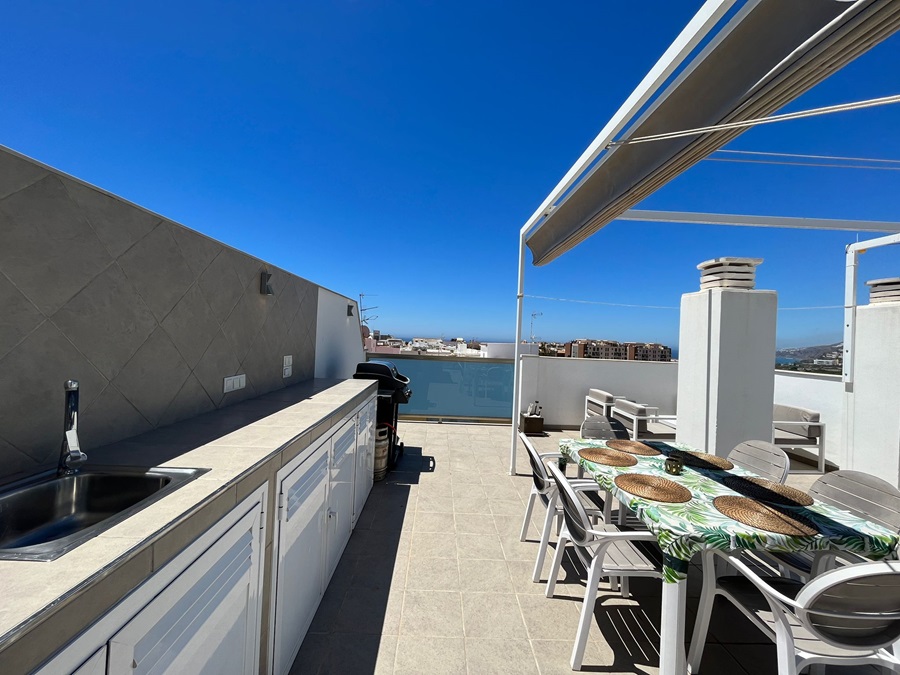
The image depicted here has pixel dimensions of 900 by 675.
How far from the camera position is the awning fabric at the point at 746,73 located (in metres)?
1.09

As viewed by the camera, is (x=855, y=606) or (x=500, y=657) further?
(x=500, y=657)

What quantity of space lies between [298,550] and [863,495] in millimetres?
2816

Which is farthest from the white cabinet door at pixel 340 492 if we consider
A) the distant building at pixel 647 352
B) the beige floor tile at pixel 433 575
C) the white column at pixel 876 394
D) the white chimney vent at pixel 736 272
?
the distant building at pixel 647 352

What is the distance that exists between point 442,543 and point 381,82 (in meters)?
5.66

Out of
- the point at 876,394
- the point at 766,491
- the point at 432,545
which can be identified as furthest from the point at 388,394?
the point at 876,394

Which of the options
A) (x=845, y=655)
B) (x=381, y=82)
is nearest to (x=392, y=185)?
(x=381, y=82)

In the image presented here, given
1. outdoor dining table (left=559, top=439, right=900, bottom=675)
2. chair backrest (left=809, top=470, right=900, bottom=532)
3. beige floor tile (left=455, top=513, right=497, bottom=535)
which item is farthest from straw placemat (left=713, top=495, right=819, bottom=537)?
beige floor tile (left=455, top=513, right=497, bottom=535)

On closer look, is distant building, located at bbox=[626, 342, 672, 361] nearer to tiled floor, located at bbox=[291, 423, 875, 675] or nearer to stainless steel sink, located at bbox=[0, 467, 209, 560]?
tiled floor, located at bbox=[291, 423, 875, 675]

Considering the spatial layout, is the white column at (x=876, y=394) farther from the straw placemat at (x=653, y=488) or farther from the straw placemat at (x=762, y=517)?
the straw placemat at (x=653, y=488)

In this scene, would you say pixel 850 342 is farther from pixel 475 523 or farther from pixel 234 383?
pixel 234 383

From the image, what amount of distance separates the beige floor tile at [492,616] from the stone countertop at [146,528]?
49.5 inches

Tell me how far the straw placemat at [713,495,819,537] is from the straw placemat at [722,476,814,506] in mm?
114

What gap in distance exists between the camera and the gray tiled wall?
108 centimetres

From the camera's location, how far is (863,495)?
1878 mm
